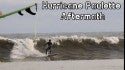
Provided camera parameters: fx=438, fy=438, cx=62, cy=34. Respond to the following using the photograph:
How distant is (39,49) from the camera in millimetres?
20812

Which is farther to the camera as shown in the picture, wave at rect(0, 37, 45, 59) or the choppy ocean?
wave at rect(0, 37, 45, 59)

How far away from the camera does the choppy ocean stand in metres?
18.1

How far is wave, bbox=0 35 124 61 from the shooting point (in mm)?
18484

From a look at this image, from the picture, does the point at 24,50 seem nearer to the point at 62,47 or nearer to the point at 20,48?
the point at 20,48

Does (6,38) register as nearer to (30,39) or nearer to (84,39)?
(30,39)

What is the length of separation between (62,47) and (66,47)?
23 centimetres

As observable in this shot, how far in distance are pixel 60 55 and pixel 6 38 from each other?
17.8 feet

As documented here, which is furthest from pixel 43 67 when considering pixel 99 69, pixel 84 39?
pixel 84 39

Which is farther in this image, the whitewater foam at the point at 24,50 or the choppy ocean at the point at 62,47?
the whitewater foam at the point at 24,50

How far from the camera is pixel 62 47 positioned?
21.7 m

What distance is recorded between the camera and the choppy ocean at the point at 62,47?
1812 centimetres

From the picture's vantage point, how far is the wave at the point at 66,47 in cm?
1848

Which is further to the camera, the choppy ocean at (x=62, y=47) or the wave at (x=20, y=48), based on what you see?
the wave at (x=20, y=48)

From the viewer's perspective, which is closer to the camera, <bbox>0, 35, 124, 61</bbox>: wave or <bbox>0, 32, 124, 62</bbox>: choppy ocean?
<bbox>0, 32, 124, 62</bbox>: choppy ocean
